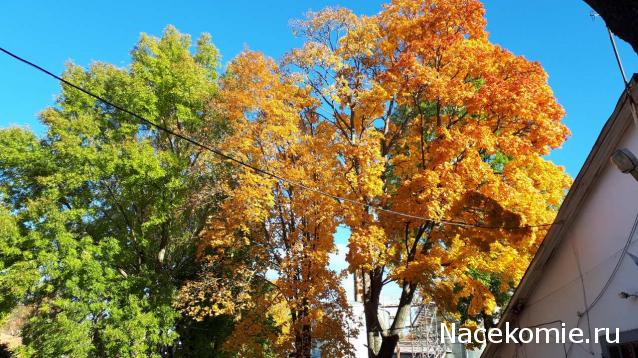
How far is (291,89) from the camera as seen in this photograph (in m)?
13.8

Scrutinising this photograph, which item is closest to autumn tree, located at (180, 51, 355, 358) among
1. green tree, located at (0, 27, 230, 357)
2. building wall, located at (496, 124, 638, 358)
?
green tree, located at (0, 27, 230, 357)

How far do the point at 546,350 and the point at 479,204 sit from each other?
163 inches

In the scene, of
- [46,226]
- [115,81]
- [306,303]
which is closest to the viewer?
[306,303]

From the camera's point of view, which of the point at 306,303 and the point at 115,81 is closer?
the point at 306,303

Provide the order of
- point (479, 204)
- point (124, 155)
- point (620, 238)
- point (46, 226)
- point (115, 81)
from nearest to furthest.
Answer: point (620, 238)
point (479, 204)
point (46, 226)
point (124, 155)
point (115, 81)

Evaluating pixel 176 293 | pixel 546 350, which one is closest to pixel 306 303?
pixel 176 293

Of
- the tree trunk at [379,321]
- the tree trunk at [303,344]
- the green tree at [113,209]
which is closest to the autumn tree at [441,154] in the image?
the tree trunk at [379,321]

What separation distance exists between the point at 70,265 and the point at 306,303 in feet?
22.6

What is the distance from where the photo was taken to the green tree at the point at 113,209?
11.9 meters

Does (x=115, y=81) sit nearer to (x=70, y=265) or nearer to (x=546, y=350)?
(x=70, y=265)

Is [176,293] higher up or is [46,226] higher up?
[46,226]

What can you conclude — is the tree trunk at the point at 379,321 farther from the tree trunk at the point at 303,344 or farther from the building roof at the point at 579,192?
the building roof at the point at 579,192

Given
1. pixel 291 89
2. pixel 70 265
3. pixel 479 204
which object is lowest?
pixel 70 265

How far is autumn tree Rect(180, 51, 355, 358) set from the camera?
11.5m
